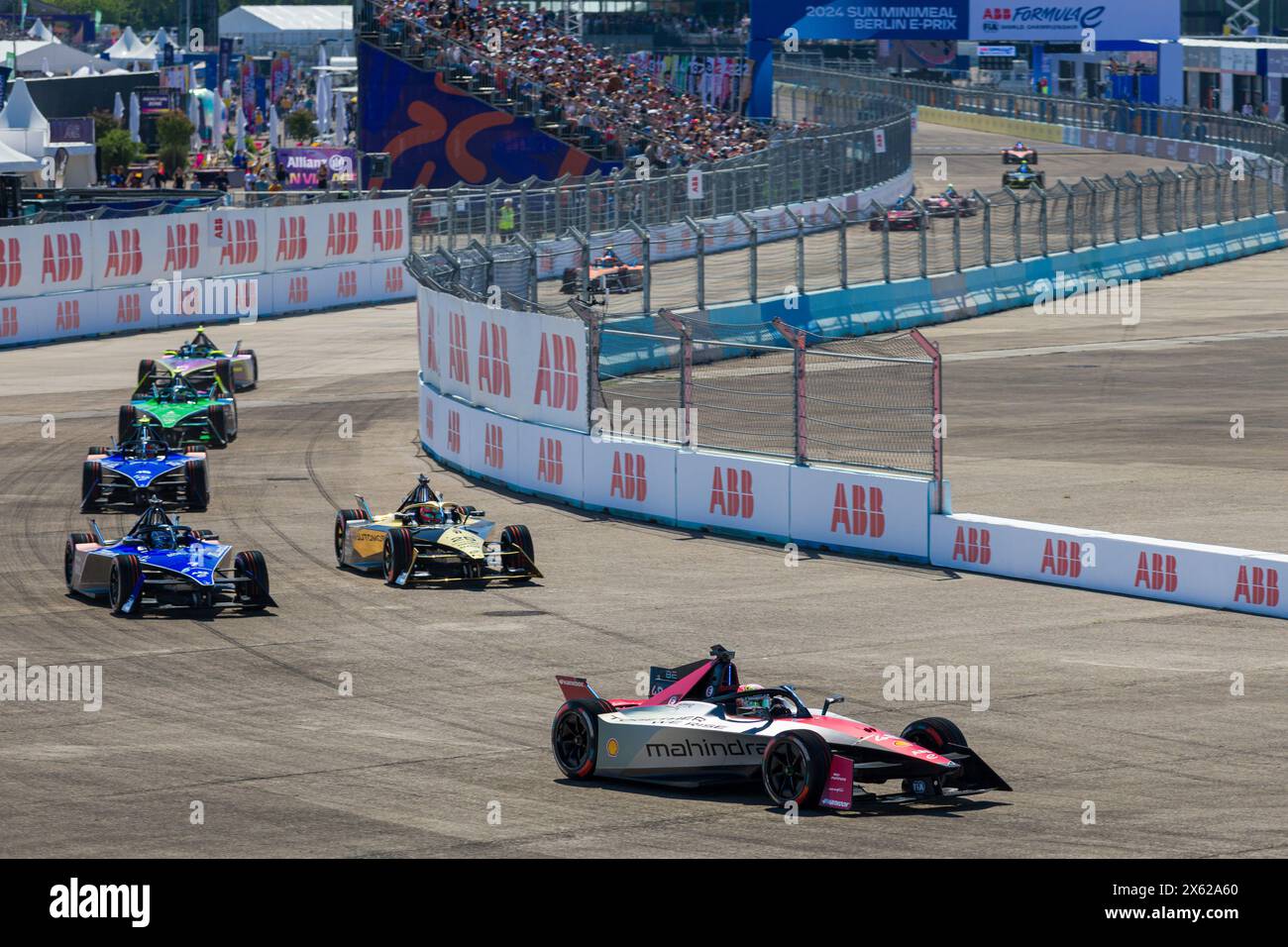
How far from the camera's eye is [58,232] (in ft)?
131

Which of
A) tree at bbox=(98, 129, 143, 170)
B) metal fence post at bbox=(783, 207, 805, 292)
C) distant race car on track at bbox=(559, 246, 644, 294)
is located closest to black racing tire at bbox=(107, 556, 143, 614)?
distant race car on track at bbox=(559, 246, 644, 294)

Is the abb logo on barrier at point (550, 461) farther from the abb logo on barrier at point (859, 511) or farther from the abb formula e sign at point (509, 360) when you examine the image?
the abb logo on barrier at point (859, 511)

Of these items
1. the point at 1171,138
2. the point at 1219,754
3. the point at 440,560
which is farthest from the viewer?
the point at 1171,138

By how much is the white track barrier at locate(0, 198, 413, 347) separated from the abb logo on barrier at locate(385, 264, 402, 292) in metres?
0.02

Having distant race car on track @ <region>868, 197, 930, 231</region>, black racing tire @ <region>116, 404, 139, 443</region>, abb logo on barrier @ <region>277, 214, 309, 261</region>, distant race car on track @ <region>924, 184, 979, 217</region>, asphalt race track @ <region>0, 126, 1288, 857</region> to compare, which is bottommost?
asphalt race track @ <region>0, 126, 1288, 857</region>

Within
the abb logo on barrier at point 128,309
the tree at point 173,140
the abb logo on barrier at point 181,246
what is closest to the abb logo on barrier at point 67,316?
the abb logo on barrier at point 128,309

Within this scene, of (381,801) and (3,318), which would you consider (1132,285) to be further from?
(381,801)

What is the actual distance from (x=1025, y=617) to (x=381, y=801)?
7457 millimetres

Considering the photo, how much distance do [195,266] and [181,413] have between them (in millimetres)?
16845

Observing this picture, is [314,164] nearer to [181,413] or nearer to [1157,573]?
[181,413]

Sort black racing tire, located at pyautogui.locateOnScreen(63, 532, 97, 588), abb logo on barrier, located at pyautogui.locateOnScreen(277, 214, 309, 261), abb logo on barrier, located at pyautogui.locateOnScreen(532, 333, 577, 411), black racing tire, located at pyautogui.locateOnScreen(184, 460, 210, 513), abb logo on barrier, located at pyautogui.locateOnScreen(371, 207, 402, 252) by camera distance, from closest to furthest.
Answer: black racing tire, located at pyautogui.locateOnScreen(63, 532, 97, 588), black racing tire, located at pyautogui.locateOnScreen(184, 460, 210, 513), abb logo on barrier, located at pyautogui.locateOnScreen(532, 333, 577, 411), abb logo on barrier, located at pyautogui.locateOnScreen(277, 214, 309, 261), abb logo on barrier, located at pyautogui.locateOnScreen(371, 207, 402, 252)

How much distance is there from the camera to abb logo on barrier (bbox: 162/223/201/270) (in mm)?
42719

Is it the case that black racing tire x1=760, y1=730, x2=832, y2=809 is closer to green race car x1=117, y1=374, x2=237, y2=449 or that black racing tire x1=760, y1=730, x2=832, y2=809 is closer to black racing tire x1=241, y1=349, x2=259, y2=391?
green race car x1=117, y1=374, x2=237, y2=449
